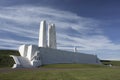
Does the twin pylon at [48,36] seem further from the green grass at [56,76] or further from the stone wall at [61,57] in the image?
the green grass at [56,76]

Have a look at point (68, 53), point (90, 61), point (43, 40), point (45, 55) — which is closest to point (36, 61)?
point (45, 55)

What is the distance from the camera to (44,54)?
2312 inches

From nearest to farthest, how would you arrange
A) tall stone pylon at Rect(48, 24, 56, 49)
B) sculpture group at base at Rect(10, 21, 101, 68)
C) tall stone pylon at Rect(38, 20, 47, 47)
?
sculpture group at base at Rect(10, 21, 101, 68) < tall stone pylon at Rect(38, 20, 47, 47) < tall stone pylon at Rect(48, 24, 56, 49)

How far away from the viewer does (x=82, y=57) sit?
81688mm

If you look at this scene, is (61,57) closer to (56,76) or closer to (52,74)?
(52,74)

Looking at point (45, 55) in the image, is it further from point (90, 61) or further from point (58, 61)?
point (90, 61)

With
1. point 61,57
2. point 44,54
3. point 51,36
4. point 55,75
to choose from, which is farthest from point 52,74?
point 51,36

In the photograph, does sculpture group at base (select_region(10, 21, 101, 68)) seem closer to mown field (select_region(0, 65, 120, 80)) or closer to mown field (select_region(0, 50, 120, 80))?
mown field (select_region(0, 50, 120, 80))

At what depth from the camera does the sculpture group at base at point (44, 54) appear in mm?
49963

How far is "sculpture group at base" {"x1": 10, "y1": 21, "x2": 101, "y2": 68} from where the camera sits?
49963 millimetres

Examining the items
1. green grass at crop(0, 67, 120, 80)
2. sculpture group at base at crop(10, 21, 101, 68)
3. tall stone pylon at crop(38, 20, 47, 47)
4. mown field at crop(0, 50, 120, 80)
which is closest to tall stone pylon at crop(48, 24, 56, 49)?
sculpture group at base at crop(10, 21, 101, 68)

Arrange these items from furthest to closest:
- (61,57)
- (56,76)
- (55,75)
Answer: (61,57) → (55,75) → (56,76)

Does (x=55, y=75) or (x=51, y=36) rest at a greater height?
(x=51, y=36)

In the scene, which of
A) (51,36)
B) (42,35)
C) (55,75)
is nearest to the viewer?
(55,75)
